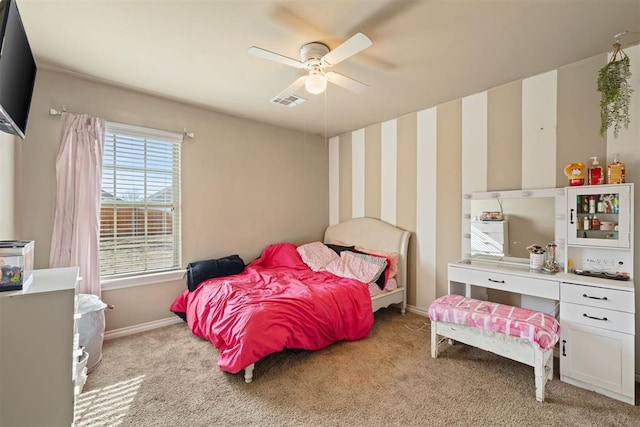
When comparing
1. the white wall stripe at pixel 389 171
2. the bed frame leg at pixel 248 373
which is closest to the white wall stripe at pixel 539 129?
the white wall stripe at pixel 389 171

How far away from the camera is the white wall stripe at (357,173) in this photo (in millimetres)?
4223

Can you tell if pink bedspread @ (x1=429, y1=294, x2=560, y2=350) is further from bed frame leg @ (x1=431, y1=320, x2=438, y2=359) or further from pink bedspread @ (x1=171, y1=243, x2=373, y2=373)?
pink bedspread @ (x1=171, y1=243, x2=373, y2=373)

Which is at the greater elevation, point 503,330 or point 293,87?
point 293,87

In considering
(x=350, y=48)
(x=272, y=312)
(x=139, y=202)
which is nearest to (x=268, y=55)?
(x=350, y=48)

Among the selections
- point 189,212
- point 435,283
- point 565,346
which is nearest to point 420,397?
point 565,346

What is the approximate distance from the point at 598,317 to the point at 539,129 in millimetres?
1641

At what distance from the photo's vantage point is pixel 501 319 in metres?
2.09

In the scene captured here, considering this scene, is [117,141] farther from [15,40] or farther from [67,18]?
[15,40]

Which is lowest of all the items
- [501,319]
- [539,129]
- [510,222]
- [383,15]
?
[501,319]

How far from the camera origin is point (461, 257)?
10.3ft

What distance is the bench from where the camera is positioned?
1914 millimetres

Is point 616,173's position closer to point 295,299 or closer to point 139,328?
point 295,299

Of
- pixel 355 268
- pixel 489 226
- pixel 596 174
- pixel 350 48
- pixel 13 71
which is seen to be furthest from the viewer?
pixel 355 268

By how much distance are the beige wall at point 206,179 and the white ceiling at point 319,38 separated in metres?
0.27
